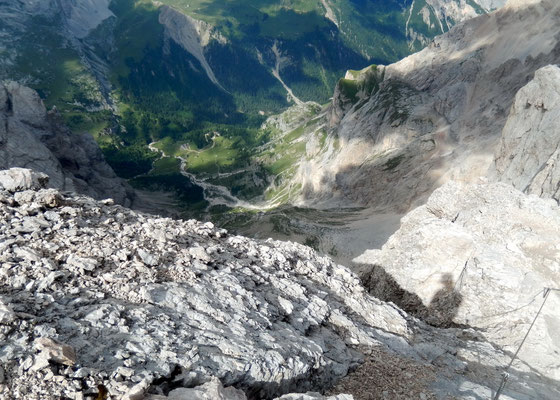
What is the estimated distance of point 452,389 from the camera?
16.2 meters

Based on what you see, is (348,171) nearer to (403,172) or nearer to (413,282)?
(403,172)

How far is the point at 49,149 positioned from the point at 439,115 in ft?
435

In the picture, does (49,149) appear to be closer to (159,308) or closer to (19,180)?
(19,180)

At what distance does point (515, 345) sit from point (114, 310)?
23525 mm

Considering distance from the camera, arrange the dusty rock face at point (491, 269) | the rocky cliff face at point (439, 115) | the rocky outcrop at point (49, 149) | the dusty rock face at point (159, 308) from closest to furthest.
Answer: the dusty rock face at point (159, 308)
the dusty rock face at point (491, 269)
the rocky cliff face at point (439, 115)
the rocky outcrop at point (49, 149)

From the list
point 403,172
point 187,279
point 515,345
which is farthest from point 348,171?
point 187,279

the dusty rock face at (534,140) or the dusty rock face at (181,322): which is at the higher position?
the dusty rock face at (534,140)

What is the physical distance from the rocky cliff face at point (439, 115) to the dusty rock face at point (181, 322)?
227ft

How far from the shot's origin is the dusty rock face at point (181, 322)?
1004 cm

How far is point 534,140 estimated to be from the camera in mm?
58938

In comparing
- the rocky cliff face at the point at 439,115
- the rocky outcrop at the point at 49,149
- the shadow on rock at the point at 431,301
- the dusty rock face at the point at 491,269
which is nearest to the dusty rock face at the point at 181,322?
the dusty rock face at the point at 491,269

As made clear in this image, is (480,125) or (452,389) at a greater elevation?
(480,125)

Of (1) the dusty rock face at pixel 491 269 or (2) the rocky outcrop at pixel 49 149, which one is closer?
(1) the dusty rock face at pixel 491 269

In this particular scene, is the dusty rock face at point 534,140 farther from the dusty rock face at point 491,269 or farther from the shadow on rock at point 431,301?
the shadow on rock at point 431,301
